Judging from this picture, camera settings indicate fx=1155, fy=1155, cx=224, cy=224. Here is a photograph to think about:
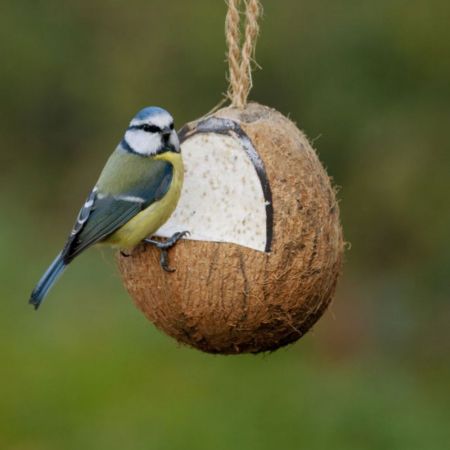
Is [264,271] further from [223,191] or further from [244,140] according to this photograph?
[244,140]

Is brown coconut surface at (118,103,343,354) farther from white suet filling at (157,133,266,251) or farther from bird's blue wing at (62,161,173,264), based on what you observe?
bird's blue wing at (62,161,173,264)

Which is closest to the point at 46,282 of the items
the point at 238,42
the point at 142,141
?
the point at 142,141

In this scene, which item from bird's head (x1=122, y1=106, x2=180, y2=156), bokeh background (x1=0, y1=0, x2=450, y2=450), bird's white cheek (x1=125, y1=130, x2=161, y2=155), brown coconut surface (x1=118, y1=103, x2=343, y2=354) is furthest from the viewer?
bokeh background (x1=0, y1=0, x2=450, y2=450)

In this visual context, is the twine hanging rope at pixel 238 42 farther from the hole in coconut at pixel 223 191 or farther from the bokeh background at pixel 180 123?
the bokeh background at pixel 180 123

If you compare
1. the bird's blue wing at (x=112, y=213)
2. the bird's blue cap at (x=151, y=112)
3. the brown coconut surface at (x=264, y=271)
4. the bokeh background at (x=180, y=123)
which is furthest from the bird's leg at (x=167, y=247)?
the bokeh background at (x=180, y=123)

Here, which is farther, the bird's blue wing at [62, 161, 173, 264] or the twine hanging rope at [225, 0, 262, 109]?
the bird's blue wing at [62, 161, 173, 264]

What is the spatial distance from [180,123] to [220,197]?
4.21 metres

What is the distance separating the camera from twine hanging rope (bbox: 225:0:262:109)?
12.8ft

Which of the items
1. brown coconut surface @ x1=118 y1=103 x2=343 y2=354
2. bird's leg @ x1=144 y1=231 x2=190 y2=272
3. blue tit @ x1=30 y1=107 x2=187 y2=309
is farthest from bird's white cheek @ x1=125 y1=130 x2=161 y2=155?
bird's leg @ x1=144 y1=231 x2=190 y2=272

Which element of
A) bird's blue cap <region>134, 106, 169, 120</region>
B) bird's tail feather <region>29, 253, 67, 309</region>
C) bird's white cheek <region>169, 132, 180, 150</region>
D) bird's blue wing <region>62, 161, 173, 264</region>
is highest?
bird's blue cap <region>134, 106, 169, 120</region>

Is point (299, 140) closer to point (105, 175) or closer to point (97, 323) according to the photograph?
point (105, 175)

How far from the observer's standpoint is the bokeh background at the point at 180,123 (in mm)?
6371

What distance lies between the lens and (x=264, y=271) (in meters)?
3.84

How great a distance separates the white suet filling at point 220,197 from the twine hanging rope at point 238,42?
20 cm
